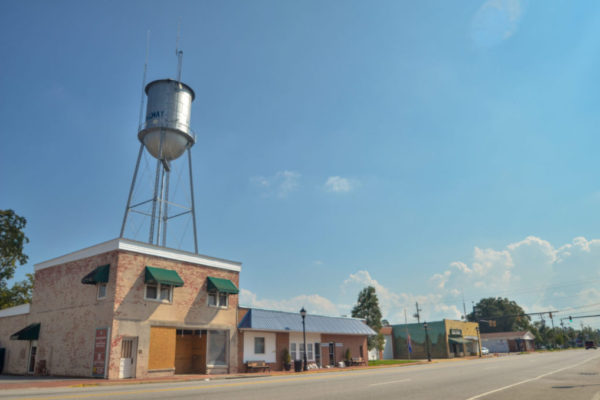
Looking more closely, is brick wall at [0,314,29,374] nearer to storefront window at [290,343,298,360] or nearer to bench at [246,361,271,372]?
bench at [246,361,271,372]

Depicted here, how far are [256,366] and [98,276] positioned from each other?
12.1 meters

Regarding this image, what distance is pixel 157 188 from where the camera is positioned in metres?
29.7

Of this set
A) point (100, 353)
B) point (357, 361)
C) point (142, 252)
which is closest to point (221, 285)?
point (142, 252)

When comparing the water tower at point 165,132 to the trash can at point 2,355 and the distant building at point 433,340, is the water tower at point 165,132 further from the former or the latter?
the distant building at point 433,340

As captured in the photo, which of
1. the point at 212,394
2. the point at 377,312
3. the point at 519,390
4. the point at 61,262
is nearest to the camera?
the point at 212,394

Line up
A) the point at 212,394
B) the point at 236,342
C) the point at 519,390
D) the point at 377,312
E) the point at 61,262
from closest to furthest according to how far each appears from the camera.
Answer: the point at 212,394, the point at 519,390, the point at 61,262, the point at 236,342, the point at 377,312

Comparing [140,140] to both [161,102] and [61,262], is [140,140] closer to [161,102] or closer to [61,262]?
[161,102]

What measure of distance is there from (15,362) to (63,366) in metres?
7.01

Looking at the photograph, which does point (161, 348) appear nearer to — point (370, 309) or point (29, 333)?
point (29, 333)

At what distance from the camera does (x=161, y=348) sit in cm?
2470

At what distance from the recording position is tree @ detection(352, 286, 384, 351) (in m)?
52.0

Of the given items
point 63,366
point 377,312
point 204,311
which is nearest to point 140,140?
point 204,311

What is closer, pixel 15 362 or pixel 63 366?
pixel 63 366

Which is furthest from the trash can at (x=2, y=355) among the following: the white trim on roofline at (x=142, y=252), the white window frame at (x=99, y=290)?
the white window frame at (x=99, y=290)
